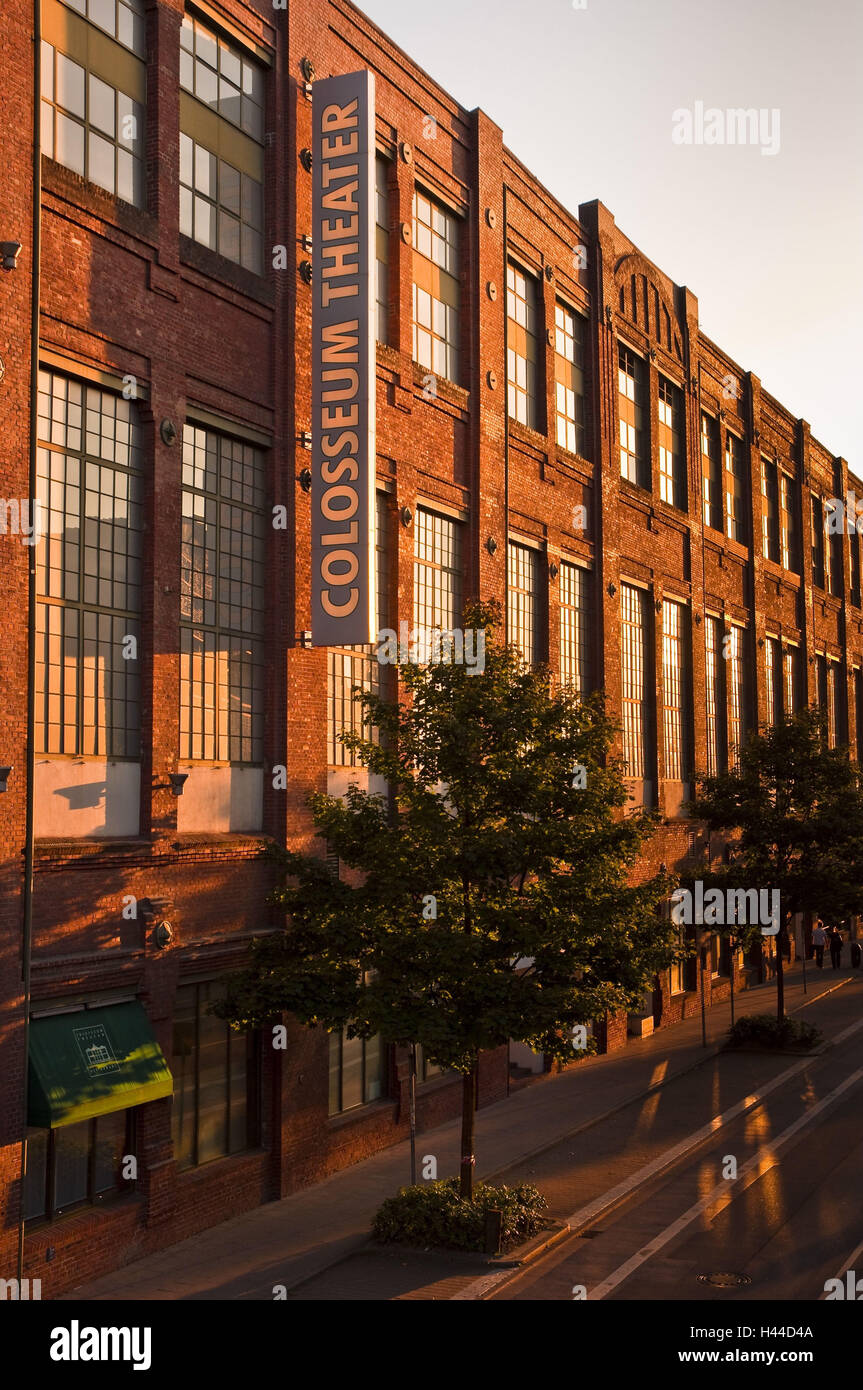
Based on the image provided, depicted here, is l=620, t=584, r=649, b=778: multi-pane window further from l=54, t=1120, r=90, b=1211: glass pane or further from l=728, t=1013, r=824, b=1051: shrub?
l=54, t=1120, r=90, b=1211: glass pane

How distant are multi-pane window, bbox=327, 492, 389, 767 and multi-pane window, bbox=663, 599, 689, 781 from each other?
14.9m

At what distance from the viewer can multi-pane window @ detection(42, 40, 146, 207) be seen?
55.6 ft

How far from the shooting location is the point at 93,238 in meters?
17.5

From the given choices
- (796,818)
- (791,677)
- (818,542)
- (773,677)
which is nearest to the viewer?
(796,818)

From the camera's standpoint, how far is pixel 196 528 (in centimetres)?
1956

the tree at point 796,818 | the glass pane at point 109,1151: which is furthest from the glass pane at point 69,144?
the tree at point 796,818

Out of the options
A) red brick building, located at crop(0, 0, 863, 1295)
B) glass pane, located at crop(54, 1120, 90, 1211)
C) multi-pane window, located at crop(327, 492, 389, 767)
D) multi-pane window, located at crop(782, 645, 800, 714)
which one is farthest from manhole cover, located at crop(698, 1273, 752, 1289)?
multi-pane window, located at crop(782, 645, 800, 714)

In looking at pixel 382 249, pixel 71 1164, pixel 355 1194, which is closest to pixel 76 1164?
pixel 71 1164

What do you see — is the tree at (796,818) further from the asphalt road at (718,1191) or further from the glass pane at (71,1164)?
the glass pane at (71,1164)

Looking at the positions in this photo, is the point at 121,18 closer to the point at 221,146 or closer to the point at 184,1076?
the point at 221,146

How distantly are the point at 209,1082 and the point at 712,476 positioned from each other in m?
28.8

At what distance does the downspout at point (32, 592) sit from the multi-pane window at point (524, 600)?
47.6 feet

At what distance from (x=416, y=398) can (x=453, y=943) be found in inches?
473
